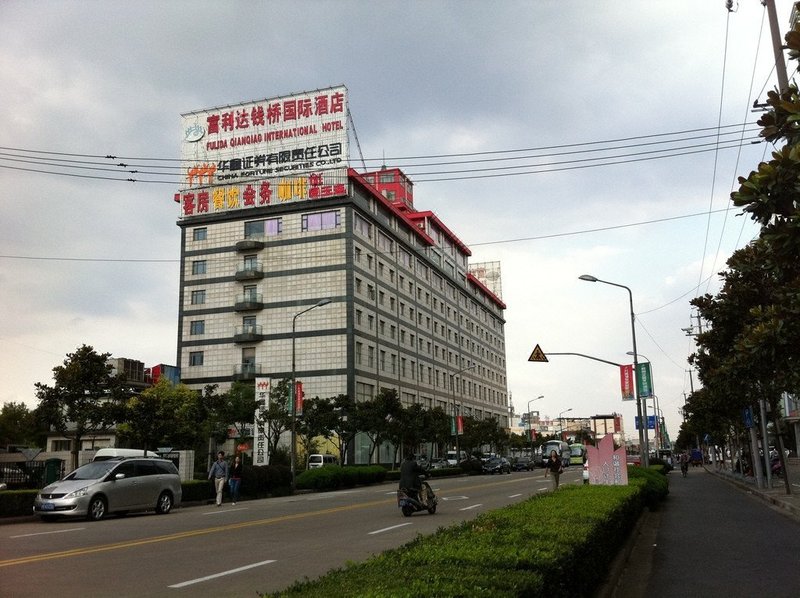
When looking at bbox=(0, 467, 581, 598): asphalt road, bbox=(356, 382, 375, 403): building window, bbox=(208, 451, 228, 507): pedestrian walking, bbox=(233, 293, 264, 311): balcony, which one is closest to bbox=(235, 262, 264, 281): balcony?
bbox=(233, 293, 264, 311): balcony

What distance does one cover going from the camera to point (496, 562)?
5.75 meters

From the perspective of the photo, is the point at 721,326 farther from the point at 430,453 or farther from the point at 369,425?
the point at 430,453

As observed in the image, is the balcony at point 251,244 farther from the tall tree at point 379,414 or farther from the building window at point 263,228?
the tall tree at point 379,414

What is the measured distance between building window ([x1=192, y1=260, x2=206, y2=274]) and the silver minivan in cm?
4312

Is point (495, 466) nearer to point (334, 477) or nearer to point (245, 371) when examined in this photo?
point (245, 371)

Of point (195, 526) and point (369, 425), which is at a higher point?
point (369, 425)

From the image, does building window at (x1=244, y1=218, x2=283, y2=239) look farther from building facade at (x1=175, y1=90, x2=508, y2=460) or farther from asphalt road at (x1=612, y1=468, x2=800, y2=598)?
asphalt road at (x1=612, y1=468, x2=800, y2=598)

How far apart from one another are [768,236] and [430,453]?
239 feet

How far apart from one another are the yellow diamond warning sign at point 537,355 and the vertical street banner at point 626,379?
13.0 feet

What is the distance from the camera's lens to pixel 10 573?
973cm

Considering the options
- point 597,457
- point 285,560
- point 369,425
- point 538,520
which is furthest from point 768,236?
point 369,425

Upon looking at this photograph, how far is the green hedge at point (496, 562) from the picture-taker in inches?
190

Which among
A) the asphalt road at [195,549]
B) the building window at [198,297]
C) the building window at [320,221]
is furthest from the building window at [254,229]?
the asphalt road at [195,549]

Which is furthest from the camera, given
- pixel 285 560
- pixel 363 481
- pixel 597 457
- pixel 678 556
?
pixel 363 481
